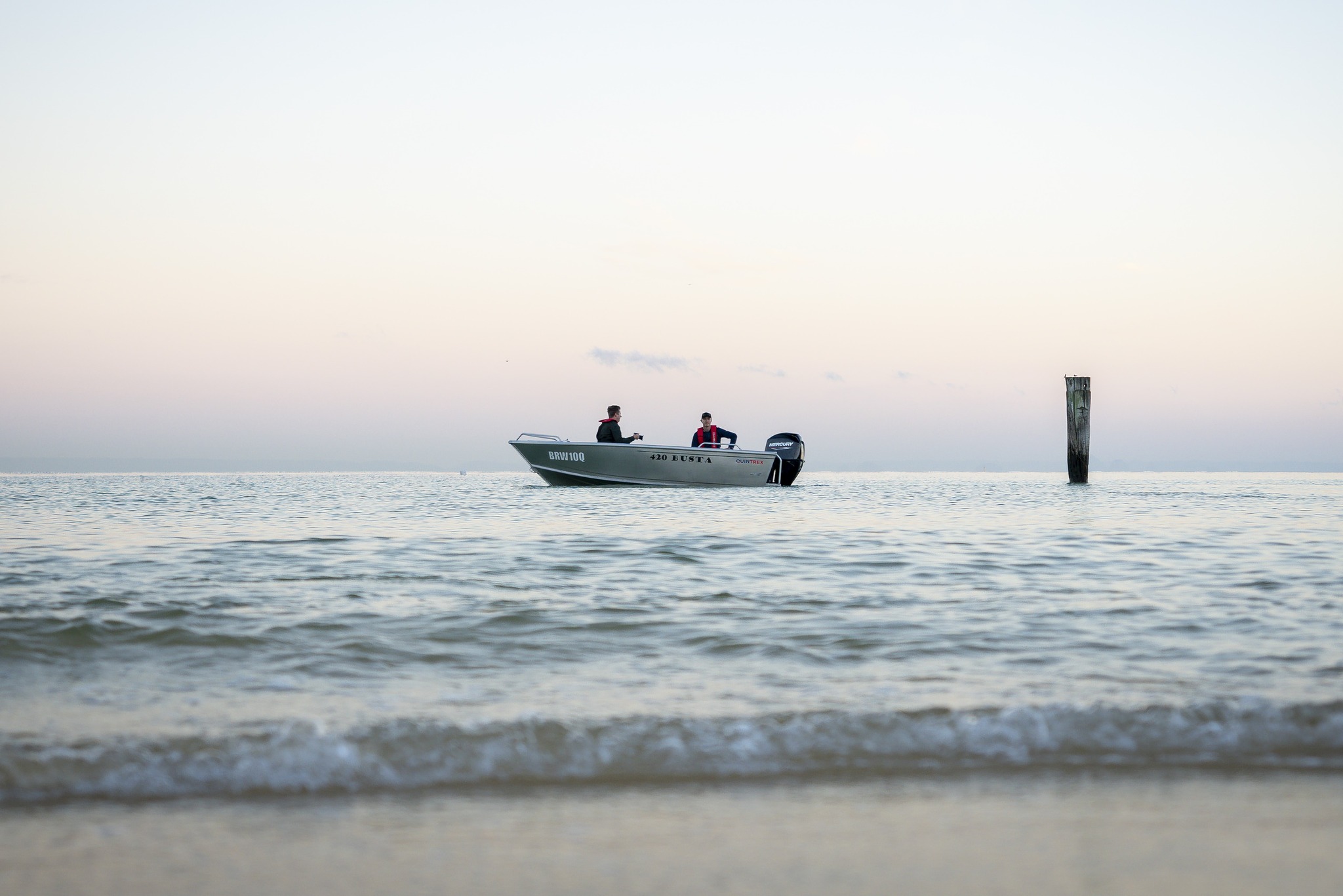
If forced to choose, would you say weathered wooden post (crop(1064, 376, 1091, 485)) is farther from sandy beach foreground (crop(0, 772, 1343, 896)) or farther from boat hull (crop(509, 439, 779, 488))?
sandy beach foreground (crop(0, 772, 1343, 896))

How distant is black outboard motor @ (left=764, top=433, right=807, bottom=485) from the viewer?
2736 centimetres

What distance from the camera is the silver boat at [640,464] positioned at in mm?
25344

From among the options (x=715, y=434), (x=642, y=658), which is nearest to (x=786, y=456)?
(x=715, y=434)

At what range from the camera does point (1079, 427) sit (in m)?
30.8

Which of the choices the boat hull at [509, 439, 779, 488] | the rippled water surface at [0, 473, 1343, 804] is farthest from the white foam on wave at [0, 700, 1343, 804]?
the boat hull at [509, 439, 779, 488]

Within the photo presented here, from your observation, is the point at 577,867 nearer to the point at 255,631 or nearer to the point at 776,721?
the point at 776,721

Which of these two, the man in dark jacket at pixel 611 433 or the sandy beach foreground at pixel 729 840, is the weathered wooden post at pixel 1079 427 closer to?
the man in dark jacket at pixel 611 433

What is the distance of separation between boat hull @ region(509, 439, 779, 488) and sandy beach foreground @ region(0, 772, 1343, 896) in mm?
22238

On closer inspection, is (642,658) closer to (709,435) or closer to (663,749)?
(663,749)

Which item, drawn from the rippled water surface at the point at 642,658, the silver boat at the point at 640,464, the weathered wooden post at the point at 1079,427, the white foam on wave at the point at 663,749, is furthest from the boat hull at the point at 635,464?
the white foam on wave at the point at 663,749

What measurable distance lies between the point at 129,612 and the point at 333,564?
2574 mm

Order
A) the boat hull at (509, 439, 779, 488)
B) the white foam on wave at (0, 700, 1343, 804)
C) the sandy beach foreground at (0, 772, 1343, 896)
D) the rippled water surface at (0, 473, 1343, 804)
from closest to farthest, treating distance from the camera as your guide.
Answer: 1. the sandy beach foreground at (0, 772, 1343, 896)
2. the white foam on wave at (0, 700, 1343, 804)
3. the rippled water surface at (0, 473, 1343, 804)
4. the boat hull at (509, 439, 779, 488)

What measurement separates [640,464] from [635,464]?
12cm

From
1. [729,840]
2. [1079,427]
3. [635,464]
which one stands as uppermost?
[1079,427]
